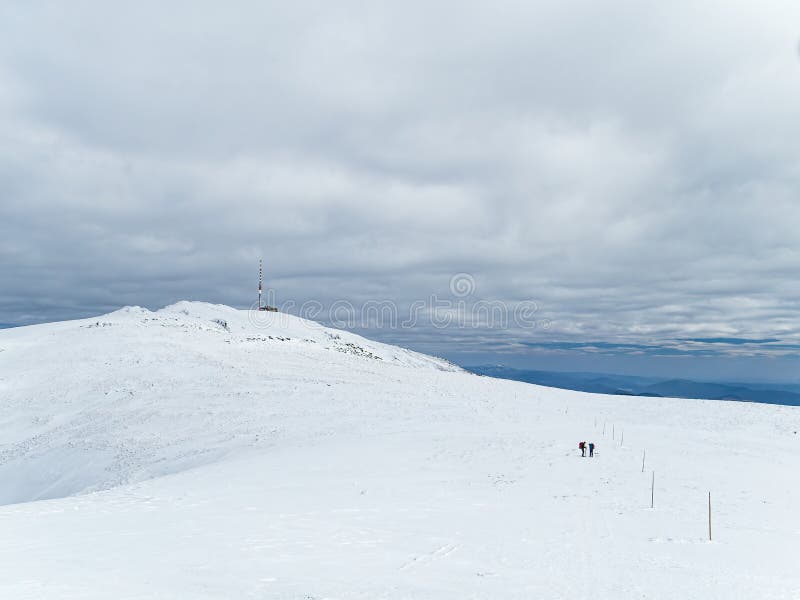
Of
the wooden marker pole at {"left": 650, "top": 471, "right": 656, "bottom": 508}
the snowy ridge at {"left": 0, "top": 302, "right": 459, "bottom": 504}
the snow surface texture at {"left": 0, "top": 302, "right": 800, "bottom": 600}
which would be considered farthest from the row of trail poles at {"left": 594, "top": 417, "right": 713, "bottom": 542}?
the snowy ridge at {"left": 0, "top": 302, "right": 459, "bottom": 504}

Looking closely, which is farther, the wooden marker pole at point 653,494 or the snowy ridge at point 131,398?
the snowy ridge at point 131,398

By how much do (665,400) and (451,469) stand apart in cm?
3438

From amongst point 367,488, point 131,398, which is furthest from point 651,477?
point 131,398

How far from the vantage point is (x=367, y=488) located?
71.6 feet

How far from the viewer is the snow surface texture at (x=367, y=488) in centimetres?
1248

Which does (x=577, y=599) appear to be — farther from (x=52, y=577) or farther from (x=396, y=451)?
(x=396, y=451)

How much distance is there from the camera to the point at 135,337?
6397 centimetres

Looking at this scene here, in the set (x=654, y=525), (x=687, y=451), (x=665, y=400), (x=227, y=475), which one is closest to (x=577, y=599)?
(x=654, y=525)

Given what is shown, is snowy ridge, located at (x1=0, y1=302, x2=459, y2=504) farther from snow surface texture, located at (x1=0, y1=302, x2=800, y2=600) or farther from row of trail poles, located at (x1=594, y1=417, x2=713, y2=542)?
row of trail poles, located at (x1=594, y1=417, x2=713, y2=542)

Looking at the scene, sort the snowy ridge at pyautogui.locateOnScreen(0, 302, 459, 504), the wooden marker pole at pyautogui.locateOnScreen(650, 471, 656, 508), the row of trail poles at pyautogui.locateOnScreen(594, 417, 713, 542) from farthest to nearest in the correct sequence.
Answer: the snowy ridge at pyautogui.locateOnScreen(0, 302, 459, 504), the wooden marker pole at pyautogui.locateOnScreen(650, 471, 656, 508), the row of trail poles at pyautogui.locateOnScreen(594, 417, 713, 542)

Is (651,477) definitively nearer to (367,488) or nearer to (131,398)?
(367,488)

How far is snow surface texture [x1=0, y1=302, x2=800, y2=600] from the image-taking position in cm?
1248

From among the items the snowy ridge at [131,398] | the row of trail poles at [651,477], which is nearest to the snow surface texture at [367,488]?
the snowy ridge at [131,398]

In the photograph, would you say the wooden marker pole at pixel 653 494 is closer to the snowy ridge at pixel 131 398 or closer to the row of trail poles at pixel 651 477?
the row of trail poles at pixel 651 477
